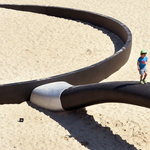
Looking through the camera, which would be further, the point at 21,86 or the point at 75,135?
the point at 21,86

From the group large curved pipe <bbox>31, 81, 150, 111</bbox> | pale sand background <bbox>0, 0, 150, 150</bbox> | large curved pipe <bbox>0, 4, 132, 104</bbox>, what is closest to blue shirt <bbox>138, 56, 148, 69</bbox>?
large curved pipe <bbox>31, 81, 150, 111</bbox>

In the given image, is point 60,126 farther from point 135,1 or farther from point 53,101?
point 135,1

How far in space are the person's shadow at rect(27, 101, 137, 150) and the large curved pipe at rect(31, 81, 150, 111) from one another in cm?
24

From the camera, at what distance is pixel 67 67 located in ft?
39.7

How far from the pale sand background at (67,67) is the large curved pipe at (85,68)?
0.30 metres

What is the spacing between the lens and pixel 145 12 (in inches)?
693

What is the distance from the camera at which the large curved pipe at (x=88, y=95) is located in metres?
6.95

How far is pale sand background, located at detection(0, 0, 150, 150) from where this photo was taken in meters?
7.42

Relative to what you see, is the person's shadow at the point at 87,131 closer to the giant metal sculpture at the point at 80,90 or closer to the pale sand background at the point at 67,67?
the pale sand background at the point at 67,67

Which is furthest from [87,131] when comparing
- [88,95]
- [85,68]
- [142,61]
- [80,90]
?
[85,68]

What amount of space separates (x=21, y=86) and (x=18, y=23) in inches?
305

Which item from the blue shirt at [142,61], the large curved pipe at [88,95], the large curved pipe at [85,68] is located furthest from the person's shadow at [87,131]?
the blue shirt at [142,61]

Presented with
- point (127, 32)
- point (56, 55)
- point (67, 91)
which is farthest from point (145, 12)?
point (67, 91)

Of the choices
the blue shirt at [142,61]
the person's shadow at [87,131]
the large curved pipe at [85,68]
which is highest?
the blue shirt at [142,61]
